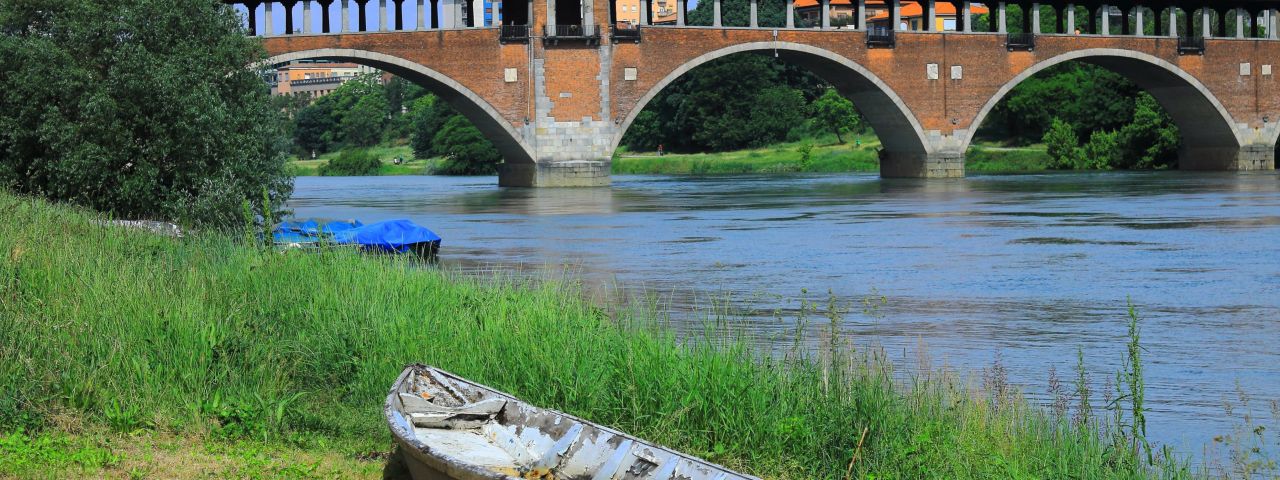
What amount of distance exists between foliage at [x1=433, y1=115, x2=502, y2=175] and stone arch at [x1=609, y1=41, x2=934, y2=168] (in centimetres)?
2321

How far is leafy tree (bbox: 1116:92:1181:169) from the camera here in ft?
187

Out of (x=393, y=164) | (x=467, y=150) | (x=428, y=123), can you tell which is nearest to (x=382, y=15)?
(x=467, y=150)

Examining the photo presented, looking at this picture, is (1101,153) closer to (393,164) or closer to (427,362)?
(393,164)

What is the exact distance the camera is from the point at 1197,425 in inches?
339

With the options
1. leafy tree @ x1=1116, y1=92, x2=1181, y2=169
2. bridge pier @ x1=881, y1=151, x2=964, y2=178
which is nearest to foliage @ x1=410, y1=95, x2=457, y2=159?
bridge pier @ x1=881, y1=151, x2=964, y2=178

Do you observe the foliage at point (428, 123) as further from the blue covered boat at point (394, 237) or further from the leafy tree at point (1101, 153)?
the blue covered boat at point (394, 237)

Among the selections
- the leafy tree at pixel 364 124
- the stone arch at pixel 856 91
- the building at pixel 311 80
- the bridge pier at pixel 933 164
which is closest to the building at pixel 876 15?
the leafy tree at pixel 364 124

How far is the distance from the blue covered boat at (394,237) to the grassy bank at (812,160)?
43383mm

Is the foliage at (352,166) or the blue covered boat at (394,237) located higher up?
the foliage at (352,166)

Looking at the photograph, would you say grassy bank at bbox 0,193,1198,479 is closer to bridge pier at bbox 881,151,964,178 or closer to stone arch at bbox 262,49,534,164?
stone arch at bbox 262,49,534,164

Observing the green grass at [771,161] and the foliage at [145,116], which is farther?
the green grass at [771,161]

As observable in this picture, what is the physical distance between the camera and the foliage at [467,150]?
70.8m

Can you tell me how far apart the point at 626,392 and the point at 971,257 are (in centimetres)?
1297

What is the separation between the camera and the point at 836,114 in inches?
2940
